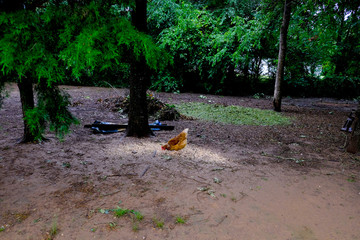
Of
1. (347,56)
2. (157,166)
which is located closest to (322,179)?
(157,166)

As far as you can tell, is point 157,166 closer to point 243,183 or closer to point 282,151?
point 243,183

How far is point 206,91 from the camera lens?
16703mm

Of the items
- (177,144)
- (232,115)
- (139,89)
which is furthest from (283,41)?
(177,144)

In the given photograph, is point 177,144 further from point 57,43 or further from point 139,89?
point 57,43

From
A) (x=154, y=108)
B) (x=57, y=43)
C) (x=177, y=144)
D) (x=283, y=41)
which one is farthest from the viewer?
(x=283, y=41)

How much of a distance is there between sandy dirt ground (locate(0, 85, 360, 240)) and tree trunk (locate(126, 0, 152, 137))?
32cm

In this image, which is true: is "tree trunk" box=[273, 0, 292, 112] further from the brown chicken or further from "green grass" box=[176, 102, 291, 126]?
the brown chicken

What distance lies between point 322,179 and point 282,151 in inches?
56.3

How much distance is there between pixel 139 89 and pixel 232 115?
5.12 m

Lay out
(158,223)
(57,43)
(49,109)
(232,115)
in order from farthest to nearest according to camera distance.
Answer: (232,115) → (49,109) → (158,223) → (57,43)

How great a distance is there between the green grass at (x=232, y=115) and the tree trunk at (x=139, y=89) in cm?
345

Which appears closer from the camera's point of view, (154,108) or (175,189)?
(175,189)

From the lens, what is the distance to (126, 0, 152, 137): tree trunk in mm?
5238

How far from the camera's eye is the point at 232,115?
9.71 meters
